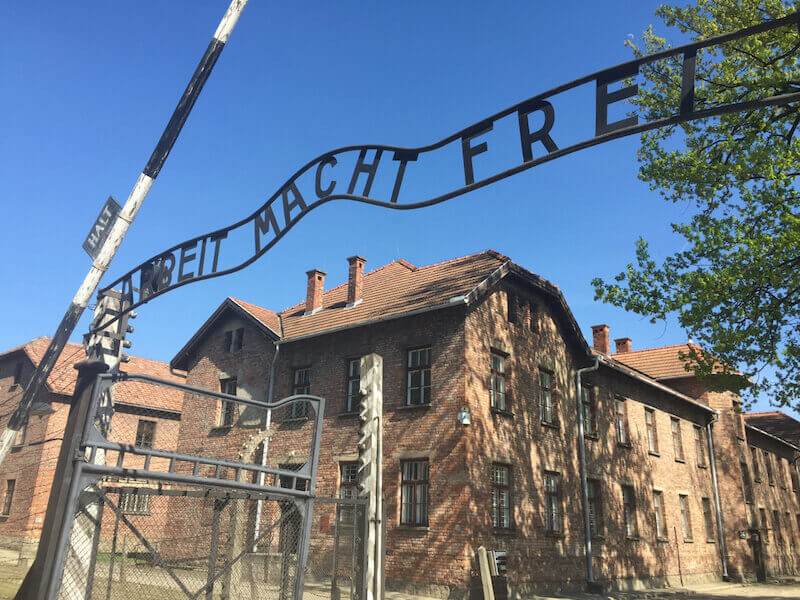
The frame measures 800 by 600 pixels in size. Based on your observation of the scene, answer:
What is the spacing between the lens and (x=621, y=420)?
2430cm

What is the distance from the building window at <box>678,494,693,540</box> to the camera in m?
26.3

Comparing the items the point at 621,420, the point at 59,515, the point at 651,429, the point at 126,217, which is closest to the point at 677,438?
the point at 651,429

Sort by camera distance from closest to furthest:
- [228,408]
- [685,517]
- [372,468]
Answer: [372,468] < [228,408] < [685,517]

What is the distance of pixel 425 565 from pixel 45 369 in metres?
10.5

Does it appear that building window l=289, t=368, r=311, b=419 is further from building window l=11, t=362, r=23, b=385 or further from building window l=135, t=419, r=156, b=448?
building window l=11, t=362, r=23, b=385

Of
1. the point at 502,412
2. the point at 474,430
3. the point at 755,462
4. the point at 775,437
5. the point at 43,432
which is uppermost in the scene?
the point at 775,437

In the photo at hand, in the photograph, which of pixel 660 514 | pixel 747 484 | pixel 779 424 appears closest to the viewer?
pixel 660 514

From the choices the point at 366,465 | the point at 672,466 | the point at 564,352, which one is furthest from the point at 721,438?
the point at 366,465

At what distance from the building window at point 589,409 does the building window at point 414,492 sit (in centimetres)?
757

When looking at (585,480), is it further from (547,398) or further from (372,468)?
(372,468)

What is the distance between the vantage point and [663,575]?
23.7 meters

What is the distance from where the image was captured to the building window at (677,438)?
27.4 meters

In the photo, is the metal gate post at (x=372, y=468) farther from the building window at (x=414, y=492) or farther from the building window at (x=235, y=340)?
the building window at (x=235, y=340)

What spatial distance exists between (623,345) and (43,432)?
95.0 feet
